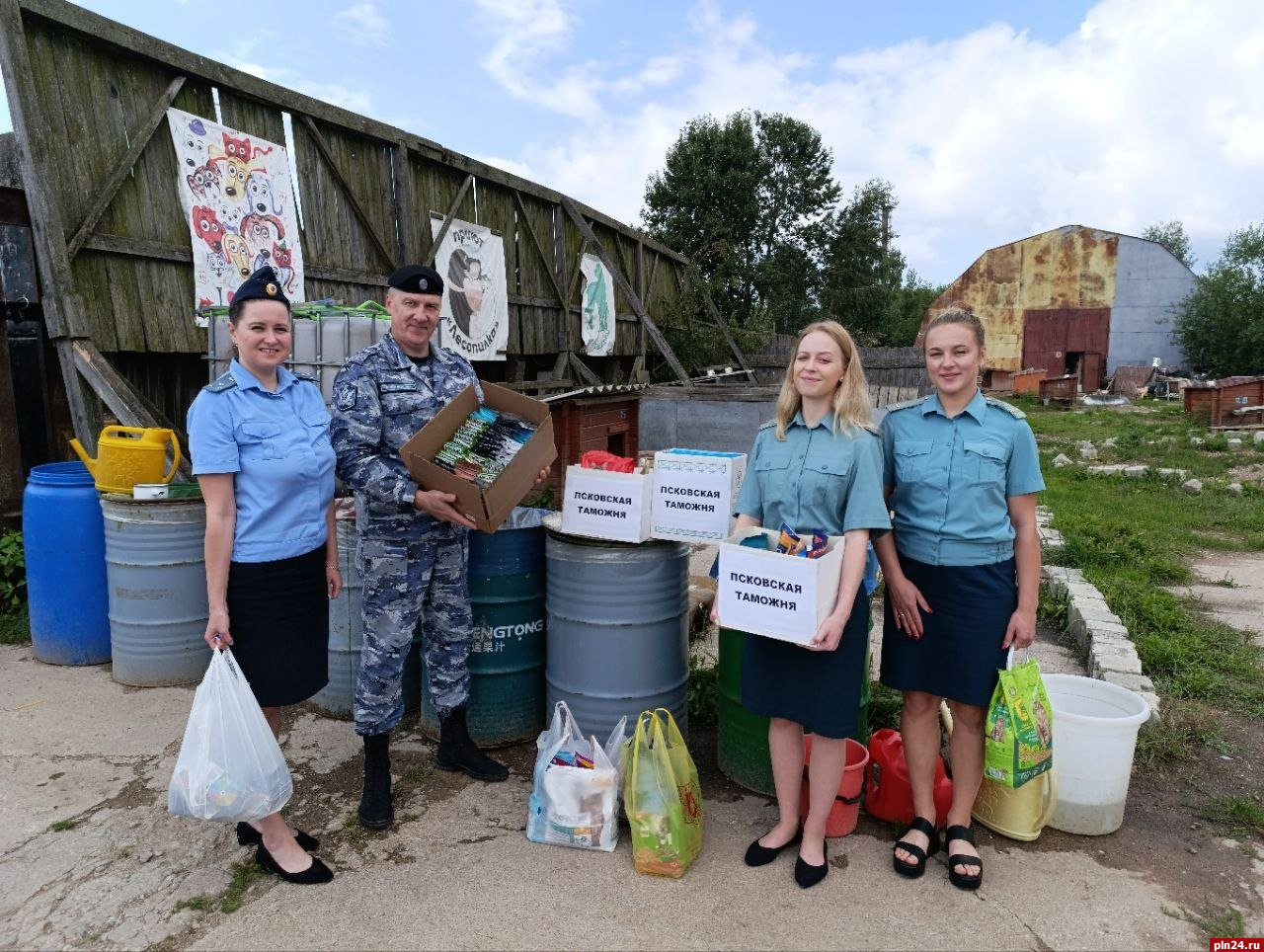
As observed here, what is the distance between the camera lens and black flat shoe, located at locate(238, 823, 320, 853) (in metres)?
2.90

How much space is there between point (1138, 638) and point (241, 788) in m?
5.02

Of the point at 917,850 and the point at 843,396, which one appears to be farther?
the point at 917,850

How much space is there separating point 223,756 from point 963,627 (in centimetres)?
241

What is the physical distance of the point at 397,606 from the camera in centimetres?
316

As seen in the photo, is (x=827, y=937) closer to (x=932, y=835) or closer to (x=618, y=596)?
(x=932, y=835)

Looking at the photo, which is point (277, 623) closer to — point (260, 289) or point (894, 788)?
point (260, 289)

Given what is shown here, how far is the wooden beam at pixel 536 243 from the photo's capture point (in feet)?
31.1

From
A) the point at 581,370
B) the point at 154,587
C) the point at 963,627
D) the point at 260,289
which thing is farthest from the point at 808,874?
the point at 581,370

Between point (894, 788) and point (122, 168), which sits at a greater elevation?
point (122, 168)

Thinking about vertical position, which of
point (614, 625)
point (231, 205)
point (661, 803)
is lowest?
point (661, 803)

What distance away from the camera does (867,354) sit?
16531 mm

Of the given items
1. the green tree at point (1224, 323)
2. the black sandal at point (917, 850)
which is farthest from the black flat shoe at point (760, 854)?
the green tree at point (1224, 323)

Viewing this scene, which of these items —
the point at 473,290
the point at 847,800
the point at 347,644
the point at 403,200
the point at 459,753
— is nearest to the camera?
the point at 847,800

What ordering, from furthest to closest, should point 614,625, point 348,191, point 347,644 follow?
point 348,191 → point 347,644 → point 614,625
